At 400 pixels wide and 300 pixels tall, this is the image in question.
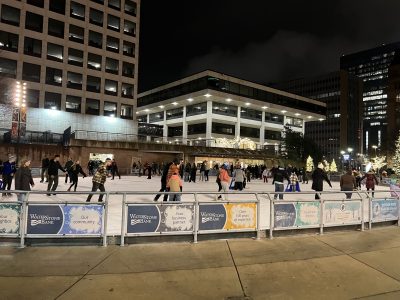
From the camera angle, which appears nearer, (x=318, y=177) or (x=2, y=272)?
(x=2, y=272)

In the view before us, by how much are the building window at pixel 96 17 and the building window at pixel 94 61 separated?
4552 mm

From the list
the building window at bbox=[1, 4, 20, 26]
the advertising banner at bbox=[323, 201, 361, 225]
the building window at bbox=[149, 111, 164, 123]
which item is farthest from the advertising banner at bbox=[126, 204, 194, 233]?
the building window at bbox=[149, 111, 164, 123]

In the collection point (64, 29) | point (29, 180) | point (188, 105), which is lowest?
point (29, 180)

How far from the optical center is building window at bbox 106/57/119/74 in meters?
49.9

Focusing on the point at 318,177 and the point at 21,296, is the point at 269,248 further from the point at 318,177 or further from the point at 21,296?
the point at 318,177

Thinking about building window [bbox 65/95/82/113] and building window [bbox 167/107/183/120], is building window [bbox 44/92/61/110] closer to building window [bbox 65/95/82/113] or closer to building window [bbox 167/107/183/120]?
building window [bbox 65/95/82/113]

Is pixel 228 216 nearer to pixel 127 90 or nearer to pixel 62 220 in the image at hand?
pixel 62 220

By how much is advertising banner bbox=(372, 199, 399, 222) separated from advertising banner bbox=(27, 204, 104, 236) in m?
7.95

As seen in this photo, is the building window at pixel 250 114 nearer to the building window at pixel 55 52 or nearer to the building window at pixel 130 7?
the building window at pixel 130 7

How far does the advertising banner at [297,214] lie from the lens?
902 cm

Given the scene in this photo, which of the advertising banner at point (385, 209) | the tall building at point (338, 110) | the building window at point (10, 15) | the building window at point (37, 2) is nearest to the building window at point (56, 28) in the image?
the building window at point (37, 2)

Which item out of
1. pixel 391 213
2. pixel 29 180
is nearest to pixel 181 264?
pixel 29 180

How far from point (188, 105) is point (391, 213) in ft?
202

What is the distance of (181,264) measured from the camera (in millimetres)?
6672
